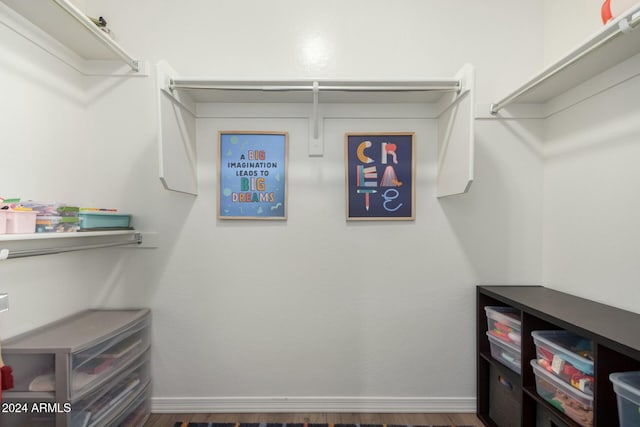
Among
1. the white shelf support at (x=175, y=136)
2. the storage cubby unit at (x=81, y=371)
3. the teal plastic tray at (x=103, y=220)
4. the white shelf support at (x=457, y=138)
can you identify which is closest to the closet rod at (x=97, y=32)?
the white shelf support at (x=175, y=136)

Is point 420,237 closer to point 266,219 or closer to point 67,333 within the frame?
point 266,219

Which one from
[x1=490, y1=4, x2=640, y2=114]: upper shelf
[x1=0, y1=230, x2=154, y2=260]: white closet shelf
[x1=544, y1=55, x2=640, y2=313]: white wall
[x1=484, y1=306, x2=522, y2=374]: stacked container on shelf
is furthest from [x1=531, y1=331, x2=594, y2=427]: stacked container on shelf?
[x1=0, y1=230, x2=154, y2=260]: white closet shelf

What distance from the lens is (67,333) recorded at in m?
1.37

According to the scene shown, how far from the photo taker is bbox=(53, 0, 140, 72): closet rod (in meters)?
1.26

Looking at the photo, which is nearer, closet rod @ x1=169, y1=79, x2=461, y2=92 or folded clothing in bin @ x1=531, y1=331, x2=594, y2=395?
folded clothing in bin @ x1=531, y1=331, x2=594, y2=395

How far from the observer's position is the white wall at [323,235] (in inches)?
70.1

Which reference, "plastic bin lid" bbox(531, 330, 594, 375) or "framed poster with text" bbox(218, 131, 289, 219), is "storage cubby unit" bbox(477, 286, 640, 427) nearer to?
"plastic bin lid" bbox(531, 330, 594, 375)

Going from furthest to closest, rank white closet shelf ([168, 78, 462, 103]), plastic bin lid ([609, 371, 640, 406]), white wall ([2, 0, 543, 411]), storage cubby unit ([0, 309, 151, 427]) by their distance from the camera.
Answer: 1. white wall ([2, 0, 543, 411])
2. white closet shelf ([168, 78, 462, 103])
3. storage cubby unit ([0, 309, 151, 427])
4. plastic bin lid ([609, 371, 640, 406])

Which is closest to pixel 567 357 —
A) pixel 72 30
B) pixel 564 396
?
pixel 564 396

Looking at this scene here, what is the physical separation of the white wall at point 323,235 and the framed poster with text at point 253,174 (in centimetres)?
→ 7

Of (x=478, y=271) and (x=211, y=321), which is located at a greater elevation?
(x=478, y=271)

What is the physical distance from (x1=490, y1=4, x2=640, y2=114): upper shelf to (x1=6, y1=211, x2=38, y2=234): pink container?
2.21 metres

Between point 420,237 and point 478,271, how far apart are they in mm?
408

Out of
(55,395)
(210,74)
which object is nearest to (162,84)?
(210,74)
